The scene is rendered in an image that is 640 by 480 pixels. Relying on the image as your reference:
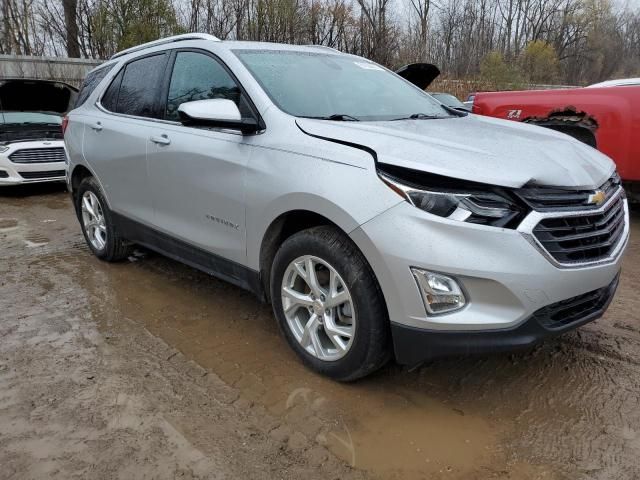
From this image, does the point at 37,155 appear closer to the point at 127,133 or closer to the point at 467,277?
the point at 127,133

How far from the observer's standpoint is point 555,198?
92.8 inches

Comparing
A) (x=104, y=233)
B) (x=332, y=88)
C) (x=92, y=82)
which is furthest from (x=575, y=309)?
(x=92, y=82)

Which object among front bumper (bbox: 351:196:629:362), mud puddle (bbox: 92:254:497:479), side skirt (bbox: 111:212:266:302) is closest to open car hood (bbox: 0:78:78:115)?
side skirt (bbox: 111:212:266:302)

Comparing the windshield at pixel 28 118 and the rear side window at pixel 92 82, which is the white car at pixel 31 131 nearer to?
the windshield at pixel 28 118

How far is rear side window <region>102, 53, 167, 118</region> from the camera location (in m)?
3.96

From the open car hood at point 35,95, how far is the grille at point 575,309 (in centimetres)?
888

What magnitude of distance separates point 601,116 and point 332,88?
372 cm

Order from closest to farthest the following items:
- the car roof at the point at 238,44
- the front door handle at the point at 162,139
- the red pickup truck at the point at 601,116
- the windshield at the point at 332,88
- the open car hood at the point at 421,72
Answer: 1. the windshield at the point at 332,88
2. the car roof at the point at 238,44
3. the front door handle at the point at 162,139
4. the red pickup truck at the point at 601,116
5. the open car hood at the point at 421,72

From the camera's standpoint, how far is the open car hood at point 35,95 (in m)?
9.09

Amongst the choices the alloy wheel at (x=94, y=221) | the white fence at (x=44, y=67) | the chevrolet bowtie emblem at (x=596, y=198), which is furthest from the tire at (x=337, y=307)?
the white fence at (x=44, y=67)

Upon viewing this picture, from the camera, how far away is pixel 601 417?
2.54 meters

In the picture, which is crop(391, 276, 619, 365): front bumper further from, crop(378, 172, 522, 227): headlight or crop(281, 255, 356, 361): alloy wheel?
crop(378, 172, 522, 227): headlight

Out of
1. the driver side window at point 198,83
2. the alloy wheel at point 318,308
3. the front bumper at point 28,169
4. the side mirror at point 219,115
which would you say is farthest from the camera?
the front bumper at point 28,169

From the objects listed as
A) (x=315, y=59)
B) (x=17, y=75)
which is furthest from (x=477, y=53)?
(x=315, y=59)
